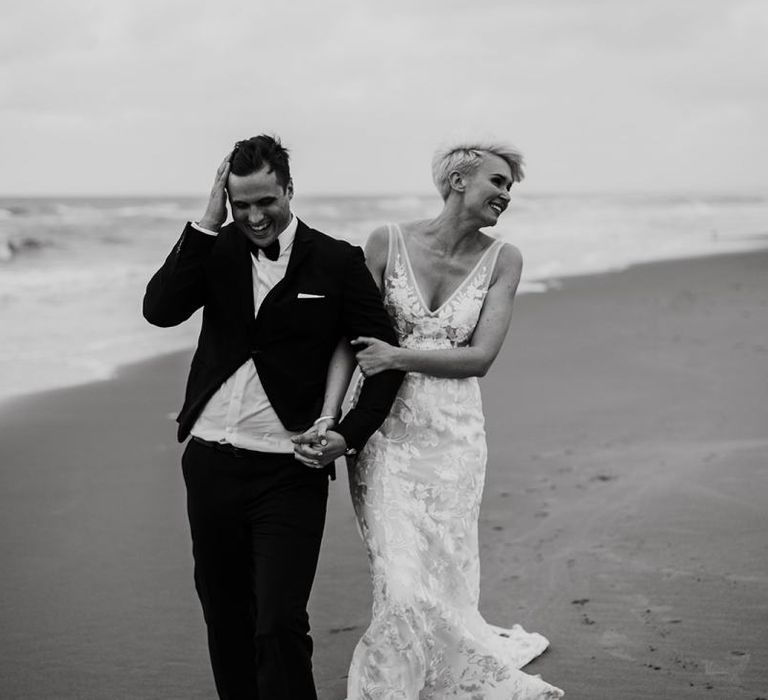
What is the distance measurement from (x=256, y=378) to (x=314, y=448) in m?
0.32

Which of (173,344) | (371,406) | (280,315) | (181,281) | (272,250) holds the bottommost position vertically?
(173,344)

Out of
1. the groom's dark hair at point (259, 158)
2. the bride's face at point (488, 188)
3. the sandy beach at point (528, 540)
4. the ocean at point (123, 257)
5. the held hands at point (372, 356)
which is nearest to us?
the groom's dark hair at point (259, 158)

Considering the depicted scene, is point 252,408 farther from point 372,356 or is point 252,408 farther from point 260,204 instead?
point 260,204

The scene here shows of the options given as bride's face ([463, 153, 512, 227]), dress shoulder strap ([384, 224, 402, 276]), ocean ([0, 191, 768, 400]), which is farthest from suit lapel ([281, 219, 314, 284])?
ocean ([0, 191, 768, 400])

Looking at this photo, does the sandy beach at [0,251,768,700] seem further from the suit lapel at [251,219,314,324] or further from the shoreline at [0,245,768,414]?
the suit lapel at [251,219,314,324]

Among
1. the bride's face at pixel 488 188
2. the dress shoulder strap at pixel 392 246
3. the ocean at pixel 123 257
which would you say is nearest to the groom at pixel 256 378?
the dress shoulder strap at pixel 392 246

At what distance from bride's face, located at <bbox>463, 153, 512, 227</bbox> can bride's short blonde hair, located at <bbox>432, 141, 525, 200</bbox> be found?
2cm

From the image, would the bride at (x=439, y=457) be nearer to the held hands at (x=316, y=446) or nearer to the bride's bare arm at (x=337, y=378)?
the bride's bare arm at (x=337, y=378)

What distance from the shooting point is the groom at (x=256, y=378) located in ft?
11.1

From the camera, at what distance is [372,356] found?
3.56 meters

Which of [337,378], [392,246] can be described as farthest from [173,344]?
[337,378]

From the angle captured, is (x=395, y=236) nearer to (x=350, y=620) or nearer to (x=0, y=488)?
(x=350, y=620)

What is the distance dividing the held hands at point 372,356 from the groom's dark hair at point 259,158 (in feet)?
1.90

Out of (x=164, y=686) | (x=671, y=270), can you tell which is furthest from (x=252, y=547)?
(x=671, y=270)
